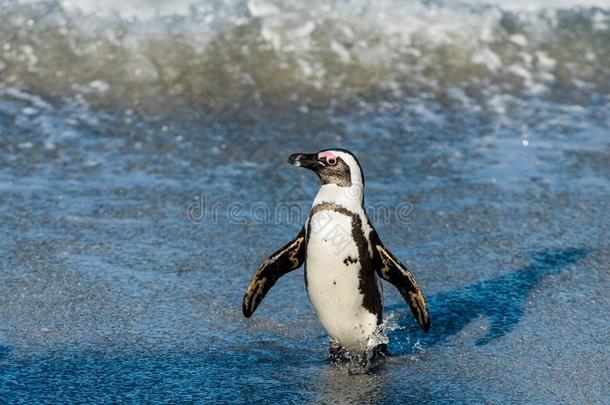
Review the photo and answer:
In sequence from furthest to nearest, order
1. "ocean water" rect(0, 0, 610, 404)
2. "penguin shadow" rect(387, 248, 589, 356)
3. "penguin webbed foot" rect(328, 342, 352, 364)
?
"penguin shadow" rect(387, 248, 589, 356)
"penguin webbed foot" rect(328, 342, 352, 364)
"ocean water" rect(0, 0, 610, 404)

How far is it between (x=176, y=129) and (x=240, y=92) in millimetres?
807

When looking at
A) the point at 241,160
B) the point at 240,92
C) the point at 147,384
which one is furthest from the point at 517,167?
the point at 147,384

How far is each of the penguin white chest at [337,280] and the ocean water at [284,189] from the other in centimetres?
16

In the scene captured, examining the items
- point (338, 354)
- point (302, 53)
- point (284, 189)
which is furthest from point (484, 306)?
point (302, 53)

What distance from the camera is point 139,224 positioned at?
5664 mm

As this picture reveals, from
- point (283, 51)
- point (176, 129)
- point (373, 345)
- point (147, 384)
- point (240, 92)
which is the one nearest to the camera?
point (147, 384)

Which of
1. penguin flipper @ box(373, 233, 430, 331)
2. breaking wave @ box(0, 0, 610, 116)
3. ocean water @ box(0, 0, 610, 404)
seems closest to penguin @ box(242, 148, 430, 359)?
penguin flipper @ box(373, 233, 430, 331)

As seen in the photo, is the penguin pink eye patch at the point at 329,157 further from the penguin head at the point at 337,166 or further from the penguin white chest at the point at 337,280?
the penguin white chest at the point at 337,280

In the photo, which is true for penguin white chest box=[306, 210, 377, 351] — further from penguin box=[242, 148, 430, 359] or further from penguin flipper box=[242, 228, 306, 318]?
penguin flipper box=[242, 228, 306, 318]

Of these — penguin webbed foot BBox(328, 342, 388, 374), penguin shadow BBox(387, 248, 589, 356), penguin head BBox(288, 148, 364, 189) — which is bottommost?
penguin webbed foot BBox(328, 342, 388, 374)

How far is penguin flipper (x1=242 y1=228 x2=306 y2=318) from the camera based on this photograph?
171 inches

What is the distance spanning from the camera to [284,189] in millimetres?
6242

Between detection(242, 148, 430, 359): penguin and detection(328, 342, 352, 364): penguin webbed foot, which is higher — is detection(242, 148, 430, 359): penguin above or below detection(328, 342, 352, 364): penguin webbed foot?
above

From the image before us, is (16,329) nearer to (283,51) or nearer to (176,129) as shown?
(176,129)
